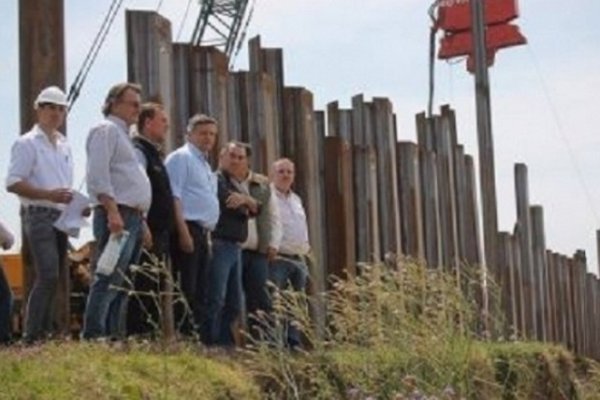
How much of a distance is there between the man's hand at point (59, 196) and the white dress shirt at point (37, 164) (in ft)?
0.12

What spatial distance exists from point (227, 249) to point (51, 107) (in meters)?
1.60

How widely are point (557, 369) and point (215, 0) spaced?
2494 centimetres

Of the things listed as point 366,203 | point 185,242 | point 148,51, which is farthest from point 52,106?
point 366,203

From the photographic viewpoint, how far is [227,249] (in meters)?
8.76

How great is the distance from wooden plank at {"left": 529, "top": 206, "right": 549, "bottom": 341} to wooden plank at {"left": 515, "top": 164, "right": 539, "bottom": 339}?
0.46 ft

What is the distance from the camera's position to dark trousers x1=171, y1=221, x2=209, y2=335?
8.30 meters

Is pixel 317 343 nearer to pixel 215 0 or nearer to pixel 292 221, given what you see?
pixel 292 221

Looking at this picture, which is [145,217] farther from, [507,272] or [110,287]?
[507,272]

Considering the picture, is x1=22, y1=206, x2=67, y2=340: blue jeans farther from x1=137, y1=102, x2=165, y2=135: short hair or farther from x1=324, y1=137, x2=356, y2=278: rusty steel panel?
x1=324, y1=137, x2=356, y2=278: rusty steel panel

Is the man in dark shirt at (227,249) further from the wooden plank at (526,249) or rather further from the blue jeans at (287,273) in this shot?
the wooden plank at (526,249)

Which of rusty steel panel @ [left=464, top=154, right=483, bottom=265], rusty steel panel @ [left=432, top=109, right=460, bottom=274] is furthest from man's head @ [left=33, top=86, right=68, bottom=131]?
rusty steel panel @ [left=464, top=154, right=483, bottom=265]

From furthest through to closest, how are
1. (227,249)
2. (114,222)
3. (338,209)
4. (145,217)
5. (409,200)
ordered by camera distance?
(409,200) → (338,209) → (227,249) → (145,217) → (114,222)

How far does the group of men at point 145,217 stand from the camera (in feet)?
24.7

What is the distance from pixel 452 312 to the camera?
7012mm
